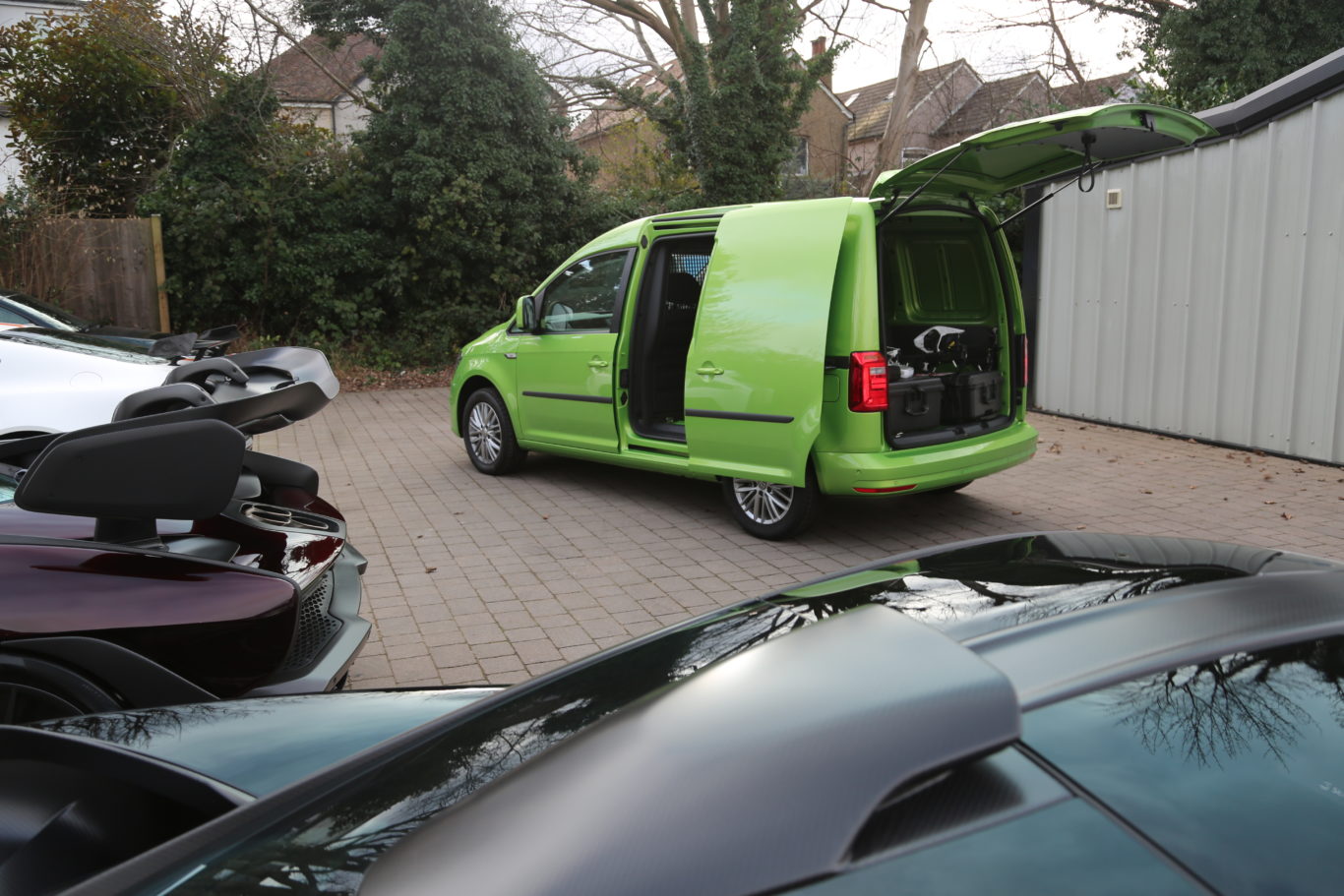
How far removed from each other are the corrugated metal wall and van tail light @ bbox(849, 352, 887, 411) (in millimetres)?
4768

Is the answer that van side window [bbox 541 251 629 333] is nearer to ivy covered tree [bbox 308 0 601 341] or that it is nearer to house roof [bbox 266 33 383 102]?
ivy covered tree [bbox 308 0 601 341]

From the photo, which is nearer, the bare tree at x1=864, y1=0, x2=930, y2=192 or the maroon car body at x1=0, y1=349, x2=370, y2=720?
the maroon car body at x1=0, y1=349, x2=370, y2=720

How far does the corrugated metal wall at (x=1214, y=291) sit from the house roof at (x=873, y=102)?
31.6 meters

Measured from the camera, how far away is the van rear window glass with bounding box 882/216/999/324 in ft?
21.8

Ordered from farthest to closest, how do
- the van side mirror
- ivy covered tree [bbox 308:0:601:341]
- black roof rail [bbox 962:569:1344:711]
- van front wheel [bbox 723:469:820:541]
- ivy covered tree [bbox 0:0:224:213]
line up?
1. ivy covered tree [bbox 0:0:224:213]
2. ivy covered tree [bbox 308:0:601:341]
3. the van side mirror
4. van front wheel [bbox 723:469:820:541]
5. black roof rail [bbox 962:569:1344:711]

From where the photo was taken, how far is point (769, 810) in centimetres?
100

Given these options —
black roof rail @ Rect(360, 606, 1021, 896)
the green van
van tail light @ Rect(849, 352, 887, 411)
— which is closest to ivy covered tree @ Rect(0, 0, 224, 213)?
the green van

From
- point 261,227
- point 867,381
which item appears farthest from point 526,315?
point 261,227

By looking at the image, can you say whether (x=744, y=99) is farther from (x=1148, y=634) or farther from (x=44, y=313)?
(x=1148, y=634)

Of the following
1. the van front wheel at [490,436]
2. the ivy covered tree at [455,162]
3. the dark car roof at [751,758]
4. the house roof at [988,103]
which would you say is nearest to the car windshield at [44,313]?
the van front wheel at [490,436]

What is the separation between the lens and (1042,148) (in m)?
5.89

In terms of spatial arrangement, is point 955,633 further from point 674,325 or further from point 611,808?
point 674,325

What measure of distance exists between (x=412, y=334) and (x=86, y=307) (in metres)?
4.50

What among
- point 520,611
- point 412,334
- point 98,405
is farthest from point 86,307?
point 520,611
